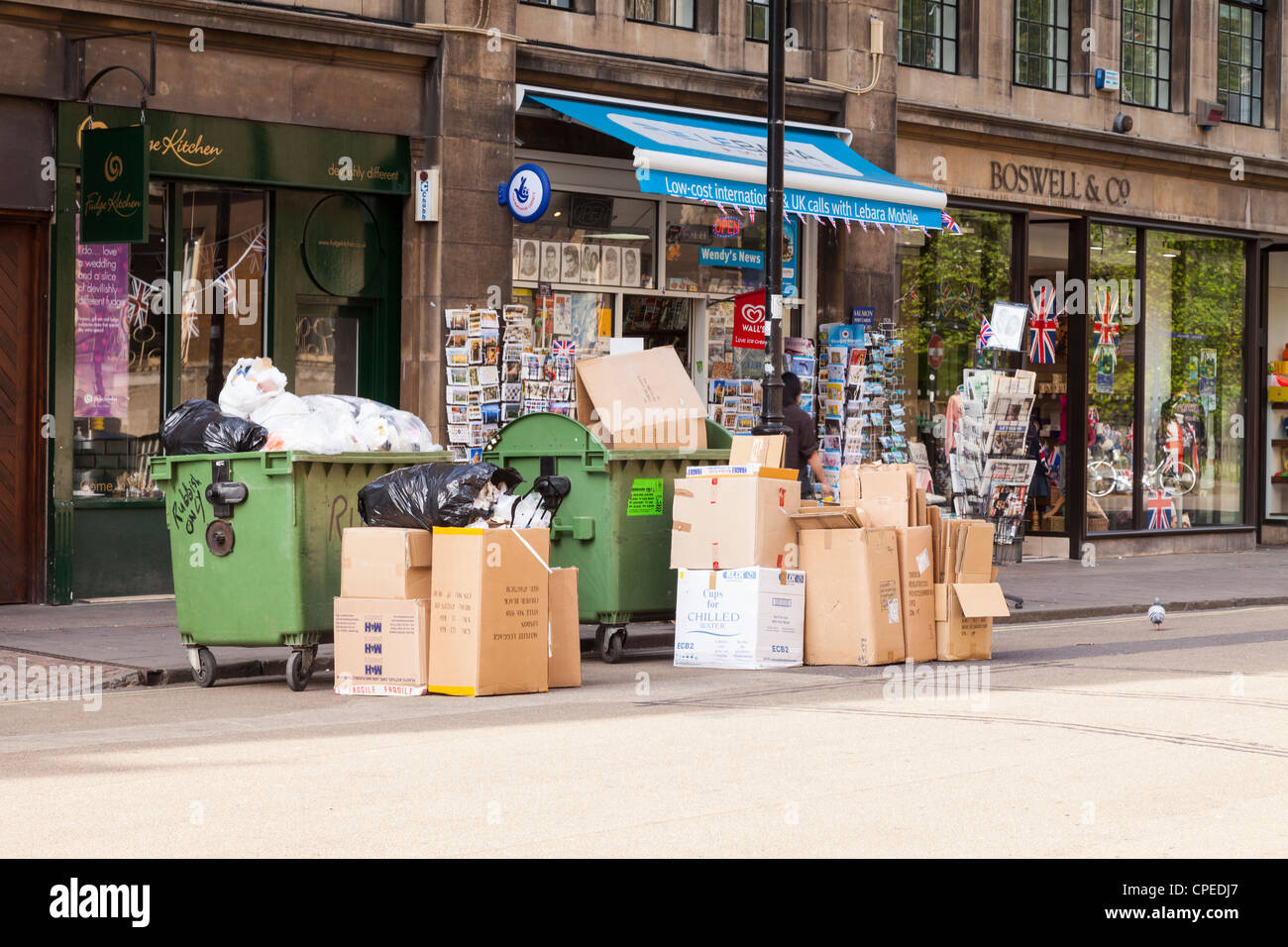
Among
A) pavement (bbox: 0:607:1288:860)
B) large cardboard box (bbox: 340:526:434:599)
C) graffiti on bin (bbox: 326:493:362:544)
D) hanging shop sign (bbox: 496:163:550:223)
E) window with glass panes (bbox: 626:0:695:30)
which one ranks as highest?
window with glass panes (bbox: 626:0:695:30)

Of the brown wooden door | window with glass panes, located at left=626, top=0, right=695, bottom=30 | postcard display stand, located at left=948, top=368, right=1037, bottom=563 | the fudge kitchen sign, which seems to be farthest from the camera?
the fudge kitchen sign

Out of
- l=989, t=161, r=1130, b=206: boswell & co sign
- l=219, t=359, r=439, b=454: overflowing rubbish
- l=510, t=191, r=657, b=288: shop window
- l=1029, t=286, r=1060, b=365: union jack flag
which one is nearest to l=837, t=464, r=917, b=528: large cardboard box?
l=219, t=359, r=439, b=454: overflowing rubbish

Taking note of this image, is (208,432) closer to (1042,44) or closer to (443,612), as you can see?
(443,612)

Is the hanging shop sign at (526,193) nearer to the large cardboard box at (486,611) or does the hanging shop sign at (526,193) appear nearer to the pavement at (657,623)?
the pavement at (657,623)

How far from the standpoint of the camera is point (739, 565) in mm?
11508

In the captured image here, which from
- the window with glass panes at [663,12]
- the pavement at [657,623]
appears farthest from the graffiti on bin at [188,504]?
the window with glass panes at [663,12]

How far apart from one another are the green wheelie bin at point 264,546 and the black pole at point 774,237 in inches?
182

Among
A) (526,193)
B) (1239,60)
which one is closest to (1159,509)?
(1239,60)

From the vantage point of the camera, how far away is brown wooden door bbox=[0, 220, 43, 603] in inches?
558

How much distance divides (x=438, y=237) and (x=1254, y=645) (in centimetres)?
793

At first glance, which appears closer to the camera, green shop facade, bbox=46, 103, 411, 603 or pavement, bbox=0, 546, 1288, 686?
pavement, bbox=0, 546, 1288, 686

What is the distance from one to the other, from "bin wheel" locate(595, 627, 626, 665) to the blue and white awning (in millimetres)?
5026

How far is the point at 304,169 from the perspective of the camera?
15.6m

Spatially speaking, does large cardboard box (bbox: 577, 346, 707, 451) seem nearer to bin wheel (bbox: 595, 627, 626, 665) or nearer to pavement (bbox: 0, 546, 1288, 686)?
bin wheel (bbox: 595, 627, 626, 665)
